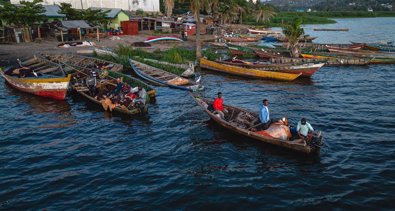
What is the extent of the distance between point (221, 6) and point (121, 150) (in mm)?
70673

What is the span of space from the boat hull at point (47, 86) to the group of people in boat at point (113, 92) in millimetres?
1929

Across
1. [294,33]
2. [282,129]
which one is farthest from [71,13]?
[282,129]

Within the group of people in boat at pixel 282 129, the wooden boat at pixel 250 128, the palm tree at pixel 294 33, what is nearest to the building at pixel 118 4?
the palm tree at pixel 294 33

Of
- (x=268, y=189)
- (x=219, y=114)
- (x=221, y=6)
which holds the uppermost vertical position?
(x=221, y=6)

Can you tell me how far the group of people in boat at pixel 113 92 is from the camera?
21734 millimetres

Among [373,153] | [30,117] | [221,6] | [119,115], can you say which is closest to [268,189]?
[373,153]

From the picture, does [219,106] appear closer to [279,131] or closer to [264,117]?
[264,117]

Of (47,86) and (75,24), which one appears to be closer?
(47,86)

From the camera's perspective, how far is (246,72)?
112 feet

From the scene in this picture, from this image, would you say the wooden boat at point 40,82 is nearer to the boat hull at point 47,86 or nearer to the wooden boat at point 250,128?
the boat hull at point 47,86

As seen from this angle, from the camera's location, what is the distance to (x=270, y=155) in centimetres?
1633

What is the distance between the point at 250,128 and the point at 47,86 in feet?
54.8

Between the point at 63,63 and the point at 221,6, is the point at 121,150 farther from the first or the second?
the point at 221,6

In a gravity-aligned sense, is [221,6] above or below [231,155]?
above
